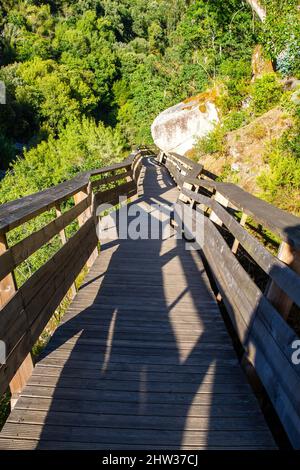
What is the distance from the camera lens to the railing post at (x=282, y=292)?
7.53 ft

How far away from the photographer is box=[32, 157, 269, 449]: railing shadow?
2291mm

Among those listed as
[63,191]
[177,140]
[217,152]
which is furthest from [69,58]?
[63,191]

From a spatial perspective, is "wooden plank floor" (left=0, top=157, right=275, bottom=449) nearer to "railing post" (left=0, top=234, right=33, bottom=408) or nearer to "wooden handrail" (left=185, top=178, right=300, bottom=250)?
"railing post" (left=0, top=234, right=33, bottom=408)

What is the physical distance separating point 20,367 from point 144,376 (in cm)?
102

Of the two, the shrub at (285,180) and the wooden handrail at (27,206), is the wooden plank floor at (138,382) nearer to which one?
the wooden handrail at (27,206)

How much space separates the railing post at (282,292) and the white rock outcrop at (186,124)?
18794 mm

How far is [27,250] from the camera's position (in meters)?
2.57

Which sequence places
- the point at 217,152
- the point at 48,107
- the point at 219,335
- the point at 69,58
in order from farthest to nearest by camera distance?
the point at 69,58 < the point at 48,107 < the point at 217,152 < the point at 219,335

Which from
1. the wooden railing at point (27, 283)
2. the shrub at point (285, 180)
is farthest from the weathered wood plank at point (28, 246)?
the shrub at point (285, 180)

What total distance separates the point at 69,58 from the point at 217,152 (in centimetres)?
5039

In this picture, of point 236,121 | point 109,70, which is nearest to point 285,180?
point 236,121

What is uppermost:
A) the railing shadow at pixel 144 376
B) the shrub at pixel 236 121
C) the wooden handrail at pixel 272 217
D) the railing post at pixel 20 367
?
the shrub at pixel 236 121

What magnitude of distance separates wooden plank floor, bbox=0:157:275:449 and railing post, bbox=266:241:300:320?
0.82 metres
